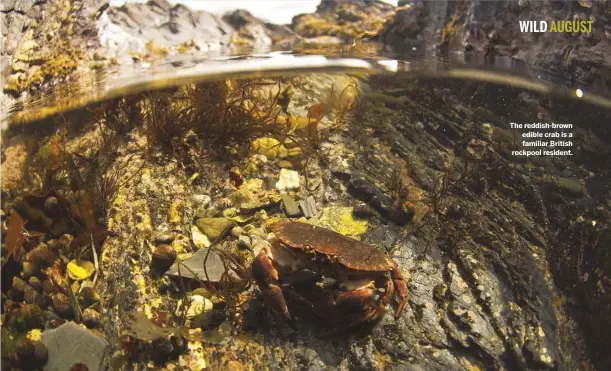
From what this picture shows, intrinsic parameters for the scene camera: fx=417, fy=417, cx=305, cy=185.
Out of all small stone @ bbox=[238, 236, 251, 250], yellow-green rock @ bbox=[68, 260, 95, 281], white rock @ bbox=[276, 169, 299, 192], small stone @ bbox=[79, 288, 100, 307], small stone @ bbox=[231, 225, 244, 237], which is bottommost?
small stone @ bbox=[79, 288, 100, 307]

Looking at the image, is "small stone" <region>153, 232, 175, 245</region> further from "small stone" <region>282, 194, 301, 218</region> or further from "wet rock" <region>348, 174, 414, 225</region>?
"wet rock" <region>348, 174, 414, 225</region>

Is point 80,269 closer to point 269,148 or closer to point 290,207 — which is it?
point 290,207

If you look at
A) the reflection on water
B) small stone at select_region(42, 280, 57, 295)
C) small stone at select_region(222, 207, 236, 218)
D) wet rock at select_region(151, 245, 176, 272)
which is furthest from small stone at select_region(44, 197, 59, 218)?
small stone at select_region(222, 207, 236, 218)

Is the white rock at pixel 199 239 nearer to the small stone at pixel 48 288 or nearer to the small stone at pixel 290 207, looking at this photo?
the small stone at pixel 290 207

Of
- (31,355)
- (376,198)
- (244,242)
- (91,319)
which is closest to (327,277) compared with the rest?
(244,242)

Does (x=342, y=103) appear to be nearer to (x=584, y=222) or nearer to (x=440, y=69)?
(x=440, y=69)

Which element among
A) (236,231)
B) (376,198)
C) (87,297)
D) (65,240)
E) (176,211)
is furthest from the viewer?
(376,198)
